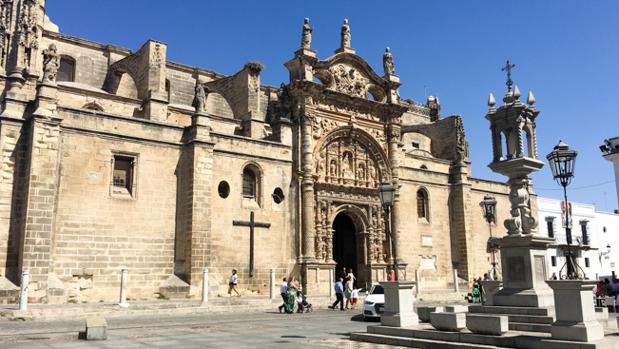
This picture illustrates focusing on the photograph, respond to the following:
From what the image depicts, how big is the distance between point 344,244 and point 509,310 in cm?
1916

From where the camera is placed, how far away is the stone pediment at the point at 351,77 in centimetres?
2847

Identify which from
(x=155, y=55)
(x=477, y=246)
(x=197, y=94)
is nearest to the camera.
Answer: (x=197, y=94)

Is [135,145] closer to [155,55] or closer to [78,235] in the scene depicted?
[78,235]

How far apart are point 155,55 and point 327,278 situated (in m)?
13.4

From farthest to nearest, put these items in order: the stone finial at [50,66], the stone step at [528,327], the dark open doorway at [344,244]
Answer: the dark open doorway at [344,244]
the stone finial at [50,66]
the stone step at [528,327]

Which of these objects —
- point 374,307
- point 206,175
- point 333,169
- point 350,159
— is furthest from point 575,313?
point 350,159

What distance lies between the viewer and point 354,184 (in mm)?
28766

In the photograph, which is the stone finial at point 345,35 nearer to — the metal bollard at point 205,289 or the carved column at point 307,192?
the carved column at point 307,192

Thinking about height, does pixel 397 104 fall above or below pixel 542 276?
above

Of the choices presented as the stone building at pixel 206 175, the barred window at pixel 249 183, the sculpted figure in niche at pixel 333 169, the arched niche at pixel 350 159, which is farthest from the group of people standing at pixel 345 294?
the sculpted figure in niche at pixel 333 169

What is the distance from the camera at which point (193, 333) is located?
41.0 feet

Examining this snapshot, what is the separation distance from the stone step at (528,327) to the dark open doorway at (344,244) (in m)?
18.6

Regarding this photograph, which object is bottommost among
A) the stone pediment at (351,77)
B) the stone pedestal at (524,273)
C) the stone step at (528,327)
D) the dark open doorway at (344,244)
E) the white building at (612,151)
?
the stone step at (528,327)

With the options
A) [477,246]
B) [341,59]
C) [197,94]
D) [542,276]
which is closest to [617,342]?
[542,276]
